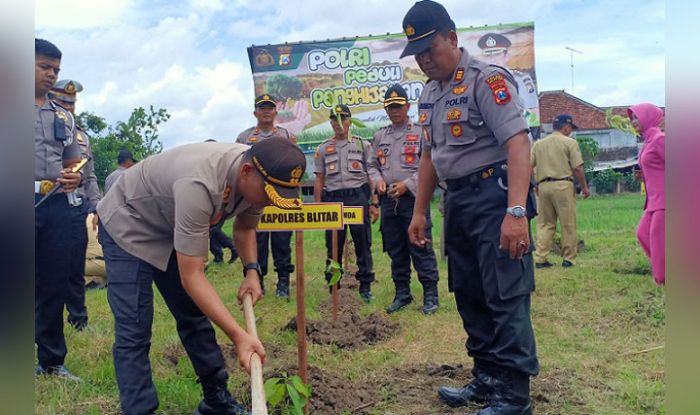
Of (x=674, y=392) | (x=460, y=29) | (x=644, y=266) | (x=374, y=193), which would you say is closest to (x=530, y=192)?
(x=674, y=392)

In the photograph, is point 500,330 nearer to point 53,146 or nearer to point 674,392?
point 674,392

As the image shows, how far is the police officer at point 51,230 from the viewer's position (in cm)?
358

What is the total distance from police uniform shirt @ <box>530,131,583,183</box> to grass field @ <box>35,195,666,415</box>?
146 cm

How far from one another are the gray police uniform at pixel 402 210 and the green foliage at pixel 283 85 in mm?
9296

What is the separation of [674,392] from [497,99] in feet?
5.81

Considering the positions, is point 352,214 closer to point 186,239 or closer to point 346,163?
point 346,163

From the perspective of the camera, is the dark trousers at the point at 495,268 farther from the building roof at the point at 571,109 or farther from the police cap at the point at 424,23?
the building roof at the point at 571,109

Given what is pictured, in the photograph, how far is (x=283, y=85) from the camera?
14766mm

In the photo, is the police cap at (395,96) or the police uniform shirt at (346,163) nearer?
the police cap at (395,96)

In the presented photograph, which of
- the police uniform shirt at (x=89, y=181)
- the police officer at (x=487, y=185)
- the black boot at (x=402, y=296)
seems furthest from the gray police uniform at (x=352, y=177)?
the police officer at (x=487, y=185)

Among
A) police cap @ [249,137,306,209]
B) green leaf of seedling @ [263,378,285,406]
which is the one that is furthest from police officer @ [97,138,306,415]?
green leaf of seedling @ [263,378,285,406]

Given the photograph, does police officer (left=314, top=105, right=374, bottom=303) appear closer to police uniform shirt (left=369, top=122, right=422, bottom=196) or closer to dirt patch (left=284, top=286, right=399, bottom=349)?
police uniform shirt (left=369, top=122, right=422, bottom=196)

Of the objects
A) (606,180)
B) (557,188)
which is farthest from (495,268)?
(606,180)

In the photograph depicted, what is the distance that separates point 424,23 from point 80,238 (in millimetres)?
A: 2605
